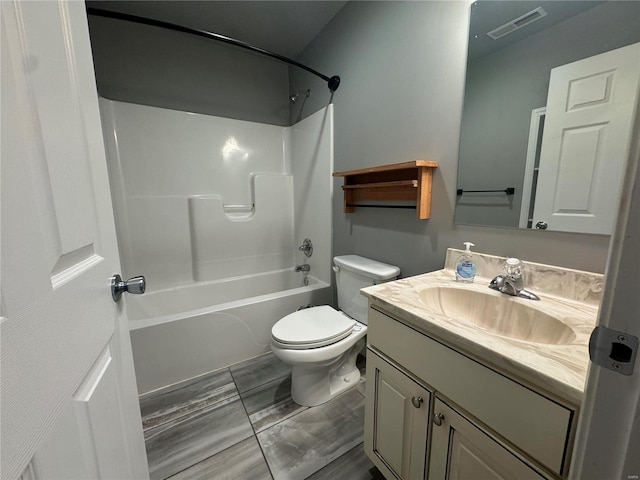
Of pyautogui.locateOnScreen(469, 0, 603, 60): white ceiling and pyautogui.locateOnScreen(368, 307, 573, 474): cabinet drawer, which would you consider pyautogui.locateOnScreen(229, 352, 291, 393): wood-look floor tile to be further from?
pyautogui.locateOnScreen(469, 0, 603, 60): white ceiling

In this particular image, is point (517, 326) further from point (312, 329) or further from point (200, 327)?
point (200, 327)

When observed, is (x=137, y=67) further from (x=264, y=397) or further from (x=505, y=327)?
(x=505, y=327)

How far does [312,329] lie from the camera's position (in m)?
1.41

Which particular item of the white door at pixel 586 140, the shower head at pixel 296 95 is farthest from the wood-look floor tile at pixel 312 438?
the shower head at pixel 296 95

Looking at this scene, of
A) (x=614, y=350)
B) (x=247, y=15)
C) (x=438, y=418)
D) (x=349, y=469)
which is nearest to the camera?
(x=614, y=350)

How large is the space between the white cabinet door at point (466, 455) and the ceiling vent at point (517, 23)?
1351 millimetres

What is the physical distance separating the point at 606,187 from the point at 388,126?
39.0 inches

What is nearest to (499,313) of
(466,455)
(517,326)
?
(517,326)

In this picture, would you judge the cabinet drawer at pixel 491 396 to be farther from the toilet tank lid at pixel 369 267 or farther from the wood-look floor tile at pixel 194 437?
the wood-look floor tile at pixel 194 437

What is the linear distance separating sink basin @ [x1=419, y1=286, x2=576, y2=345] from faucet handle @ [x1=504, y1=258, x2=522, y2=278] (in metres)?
0.09

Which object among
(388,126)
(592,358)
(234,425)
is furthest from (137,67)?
(592,358)

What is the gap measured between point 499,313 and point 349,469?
0.93m

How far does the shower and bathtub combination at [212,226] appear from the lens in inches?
67.1

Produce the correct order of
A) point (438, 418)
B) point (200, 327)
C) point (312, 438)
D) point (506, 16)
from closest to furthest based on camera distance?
1. point (438, 418)
2. point (506, 16)
3. point (312, 438)
4. point (200, 327)
